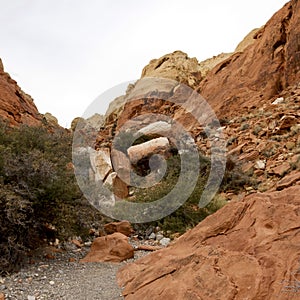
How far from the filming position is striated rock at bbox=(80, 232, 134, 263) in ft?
20.5

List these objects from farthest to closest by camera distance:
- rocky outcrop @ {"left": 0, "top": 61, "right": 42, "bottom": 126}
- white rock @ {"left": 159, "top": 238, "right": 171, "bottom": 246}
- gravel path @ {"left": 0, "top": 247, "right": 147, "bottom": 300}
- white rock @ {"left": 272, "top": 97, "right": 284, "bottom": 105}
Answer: white rock @ {"left": 272, "top": 97, "right": 284, "bottom": 105}, rocky outcrop @ {"left": 0, "top": 61, "right": 42, "bottom": 126}, white rock @ {"left": 159, "top": 238, "right": 171, "bottom": 246}, gravel path @ {"left": 0, "top": 247, "right": 147, "bottom": 300}

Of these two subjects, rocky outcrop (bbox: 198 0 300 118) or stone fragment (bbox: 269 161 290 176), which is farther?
rocky outcrop (bbox: 198 0 300 118)

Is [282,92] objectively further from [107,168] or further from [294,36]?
[107,168]

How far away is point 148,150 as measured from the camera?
1502 centimetres

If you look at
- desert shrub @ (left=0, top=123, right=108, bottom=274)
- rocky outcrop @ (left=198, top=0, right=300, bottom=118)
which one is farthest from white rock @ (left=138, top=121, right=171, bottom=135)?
desert shrub @ (left=0, top=123, right=108, bottom=274)

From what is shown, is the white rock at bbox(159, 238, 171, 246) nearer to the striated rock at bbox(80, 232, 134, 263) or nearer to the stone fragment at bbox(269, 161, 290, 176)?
the striated rock at bbox(80, 232, 134, 263)

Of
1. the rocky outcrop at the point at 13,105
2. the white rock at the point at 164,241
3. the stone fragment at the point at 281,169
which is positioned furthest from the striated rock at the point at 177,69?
the white rock at the point at 164,241

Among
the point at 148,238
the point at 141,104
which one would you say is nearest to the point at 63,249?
the point at 148,238

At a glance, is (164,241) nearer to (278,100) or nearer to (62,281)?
(62,281)

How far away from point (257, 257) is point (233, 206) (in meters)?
1.20

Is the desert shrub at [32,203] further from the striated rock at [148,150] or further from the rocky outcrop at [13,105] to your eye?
the rocky outcrop at [13,105]

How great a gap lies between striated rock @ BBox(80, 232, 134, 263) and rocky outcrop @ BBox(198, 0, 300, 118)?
53.7ft

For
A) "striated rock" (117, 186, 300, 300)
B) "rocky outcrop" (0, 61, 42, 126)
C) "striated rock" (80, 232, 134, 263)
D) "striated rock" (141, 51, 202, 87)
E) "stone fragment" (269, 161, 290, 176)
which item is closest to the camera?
"striated rock" (117, 186, 300, 300)

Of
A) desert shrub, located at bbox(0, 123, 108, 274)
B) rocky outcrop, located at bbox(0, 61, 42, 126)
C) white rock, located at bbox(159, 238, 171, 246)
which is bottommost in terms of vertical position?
white rock, located at bbox(159, 238, 171, 246)
